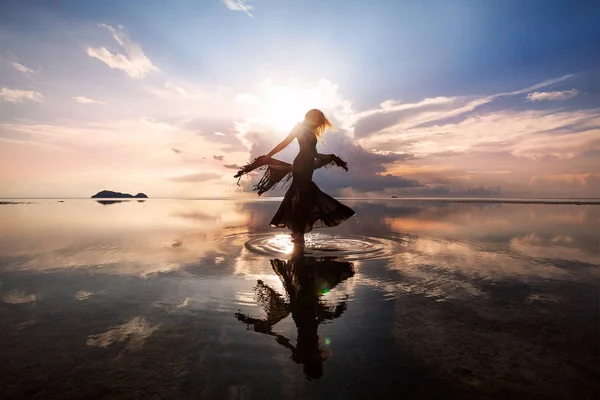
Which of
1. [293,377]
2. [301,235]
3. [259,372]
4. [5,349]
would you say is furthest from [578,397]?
[301,235]

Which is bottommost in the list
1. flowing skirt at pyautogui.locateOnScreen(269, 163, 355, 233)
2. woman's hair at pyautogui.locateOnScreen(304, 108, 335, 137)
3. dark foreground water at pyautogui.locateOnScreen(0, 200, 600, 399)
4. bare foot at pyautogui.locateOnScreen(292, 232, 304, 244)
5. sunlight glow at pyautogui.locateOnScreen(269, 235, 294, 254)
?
dark foreground water at pyautogui.locateOnScreen(0, 200, 600, 399)

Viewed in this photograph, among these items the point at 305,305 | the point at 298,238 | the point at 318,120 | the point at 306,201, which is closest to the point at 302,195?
the point at 306,201

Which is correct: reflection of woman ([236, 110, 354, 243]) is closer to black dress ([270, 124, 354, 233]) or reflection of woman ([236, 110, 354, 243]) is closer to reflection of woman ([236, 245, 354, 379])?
black dress ([270, 124, 354, 233])

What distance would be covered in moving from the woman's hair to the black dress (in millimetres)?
286

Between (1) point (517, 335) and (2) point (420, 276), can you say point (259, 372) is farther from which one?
(2) point (420, 276)

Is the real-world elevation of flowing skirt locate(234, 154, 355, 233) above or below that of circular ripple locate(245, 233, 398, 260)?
above

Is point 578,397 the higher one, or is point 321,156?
point 321,156

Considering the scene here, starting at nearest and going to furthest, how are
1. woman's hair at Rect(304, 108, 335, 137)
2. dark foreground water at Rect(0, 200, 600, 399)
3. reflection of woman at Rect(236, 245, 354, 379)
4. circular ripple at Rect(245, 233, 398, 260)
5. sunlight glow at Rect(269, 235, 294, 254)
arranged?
dark foreground water at Rect(0, 200, 600, 399)
reflection of woman at Rect(236, 245, 354, 379)
circular ripple at Rect(245, 233, 398, 260)
sunlight glow at Rect(269, 235, 294, 254)
woman's hair at Rect(304, 108, 335, 137)

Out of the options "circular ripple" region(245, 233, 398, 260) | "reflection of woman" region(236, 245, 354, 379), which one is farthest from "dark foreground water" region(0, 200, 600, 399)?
"circular ripple" region(245, 233, 398, 260)

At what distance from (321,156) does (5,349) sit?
9.20 m

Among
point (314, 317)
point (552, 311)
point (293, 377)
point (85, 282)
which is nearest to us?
point (293, 377)

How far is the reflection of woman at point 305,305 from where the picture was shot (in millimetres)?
3373

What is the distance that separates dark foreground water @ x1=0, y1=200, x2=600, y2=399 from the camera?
284 cm

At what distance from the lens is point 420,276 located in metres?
6.71
